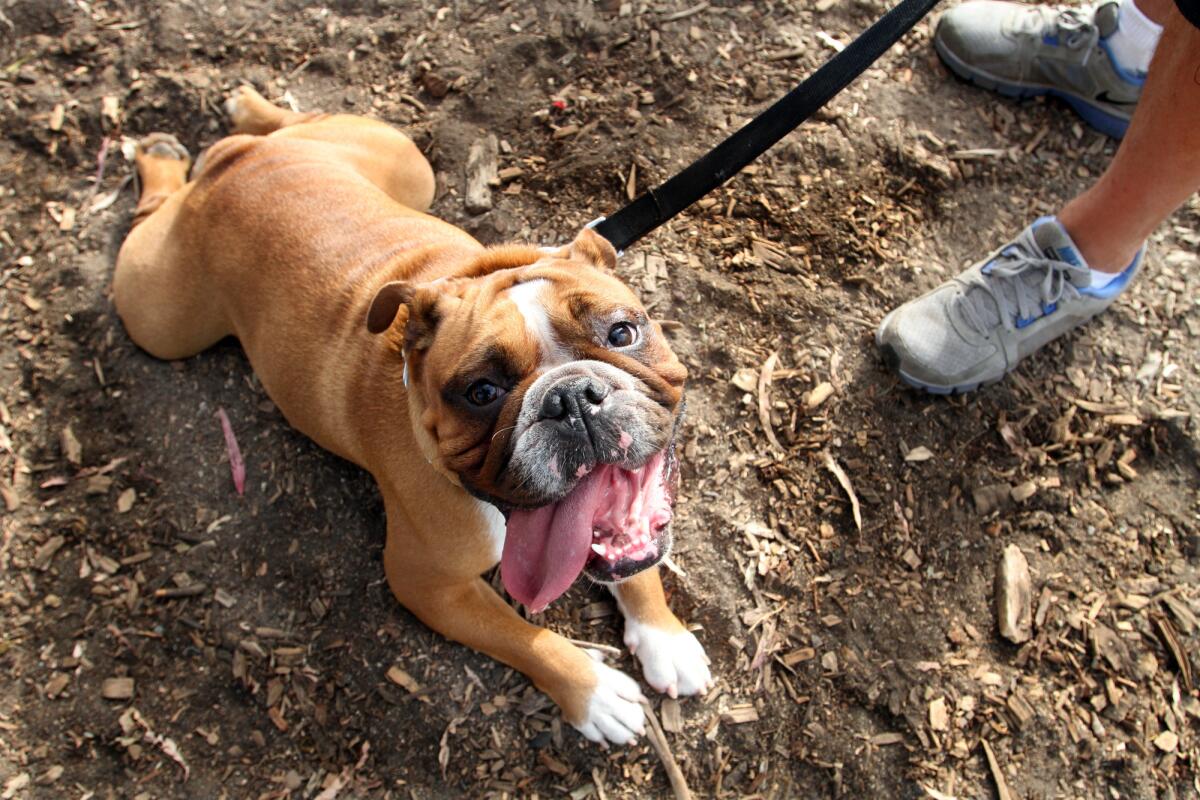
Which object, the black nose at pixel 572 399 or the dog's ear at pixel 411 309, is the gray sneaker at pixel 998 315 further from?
the dog's ear at pixel 411 309

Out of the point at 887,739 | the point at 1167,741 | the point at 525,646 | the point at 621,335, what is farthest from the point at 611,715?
the point at 1167,741

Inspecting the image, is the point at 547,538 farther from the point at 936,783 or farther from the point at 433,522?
the point at 936,783

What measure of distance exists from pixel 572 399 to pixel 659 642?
1.57m

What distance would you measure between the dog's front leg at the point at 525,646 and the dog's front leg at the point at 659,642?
0.44ft

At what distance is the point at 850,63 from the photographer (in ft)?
11.5

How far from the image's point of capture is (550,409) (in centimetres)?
287

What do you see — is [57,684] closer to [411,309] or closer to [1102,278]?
[411,309]

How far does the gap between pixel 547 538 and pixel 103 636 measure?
2532mm

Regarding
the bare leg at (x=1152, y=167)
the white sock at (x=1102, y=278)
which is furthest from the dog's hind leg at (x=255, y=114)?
the white sock at (x=1102, y=278)

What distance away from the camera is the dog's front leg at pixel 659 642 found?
Answer: 3910 mm

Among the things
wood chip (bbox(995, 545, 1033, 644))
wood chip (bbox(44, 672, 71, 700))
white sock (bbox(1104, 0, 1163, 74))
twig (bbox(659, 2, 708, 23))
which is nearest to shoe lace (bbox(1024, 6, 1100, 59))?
white sock (bbox(1104, 0, 1163, 74))

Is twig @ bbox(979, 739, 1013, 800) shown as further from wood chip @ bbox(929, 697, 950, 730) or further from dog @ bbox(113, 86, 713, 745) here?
dog @ bbox(113, 86, 713, 745)

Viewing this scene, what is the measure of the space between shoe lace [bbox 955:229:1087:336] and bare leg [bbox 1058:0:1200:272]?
17 centimetres

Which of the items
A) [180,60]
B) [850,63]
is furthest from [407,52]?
[850,63]
